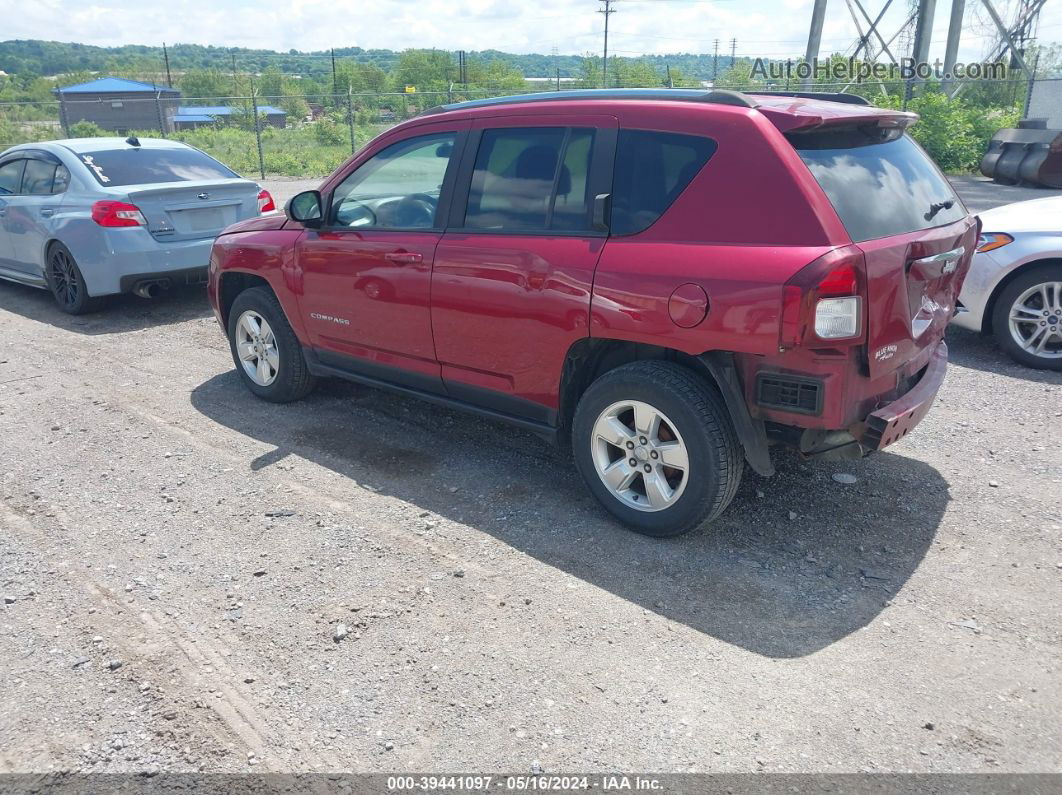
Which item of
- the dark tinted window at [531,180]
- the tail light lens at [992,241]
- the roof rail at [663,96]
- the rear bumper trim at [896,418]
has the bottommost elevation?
the rear bumper trim at [896,418]

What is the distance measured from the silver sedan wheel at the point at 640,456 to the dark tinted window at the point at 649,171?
84 cm

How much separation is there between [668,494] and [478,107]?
230cm

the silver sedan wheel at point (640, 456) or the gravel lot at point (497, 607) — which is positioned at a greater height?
the silver sedan wheel at point (640, 456)

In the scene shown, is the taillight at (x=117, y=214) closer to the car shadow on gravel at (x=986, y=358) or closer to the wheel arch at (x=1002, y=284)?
the car shadow on gravel at (x=986, y=358)

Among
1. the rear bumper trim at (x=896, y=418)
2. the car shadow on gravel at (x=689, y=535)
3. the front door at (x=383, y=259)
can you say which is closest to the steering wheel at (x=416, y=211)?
the front door at (x=383, y=259)

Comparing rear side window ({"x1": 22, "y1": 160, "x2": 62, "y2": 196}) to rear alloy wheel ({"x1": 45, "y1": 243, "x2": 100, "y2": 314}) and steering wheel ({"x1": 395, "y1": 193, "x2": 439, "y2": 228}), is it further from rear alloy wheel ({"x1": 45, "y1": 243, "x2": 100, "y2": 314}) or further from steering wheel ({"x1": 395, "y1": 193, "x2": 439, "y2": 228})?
steering wheel ({"x1": 395, "y1": 193, "x2": 439, "y2": 228})

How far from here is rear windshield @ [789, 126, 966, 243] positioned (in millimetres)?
3574

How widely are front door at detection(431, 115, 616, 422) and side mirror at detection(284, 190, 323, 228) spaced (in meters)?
1.10

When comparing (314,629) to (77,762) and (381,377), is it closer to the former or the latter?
(77,762)

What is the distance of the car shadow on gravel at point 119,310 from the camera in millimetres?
8281

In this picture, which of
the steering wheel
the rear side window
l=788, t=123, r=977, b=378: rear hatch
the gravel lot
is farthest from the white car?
the rear side window

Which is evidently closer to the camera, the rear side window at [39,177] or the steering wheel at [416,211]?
the steering wheel at [416,211]

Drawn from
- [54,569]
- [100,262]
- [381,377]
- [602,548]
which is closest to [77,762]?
[54,569]

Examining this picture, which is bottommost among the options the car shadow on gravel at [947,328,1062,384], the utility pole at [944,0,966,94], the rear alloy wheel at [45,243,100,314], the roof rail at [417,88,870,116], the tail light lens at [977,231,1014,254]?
the car shadow on gravel at [947,328,1062,384]
